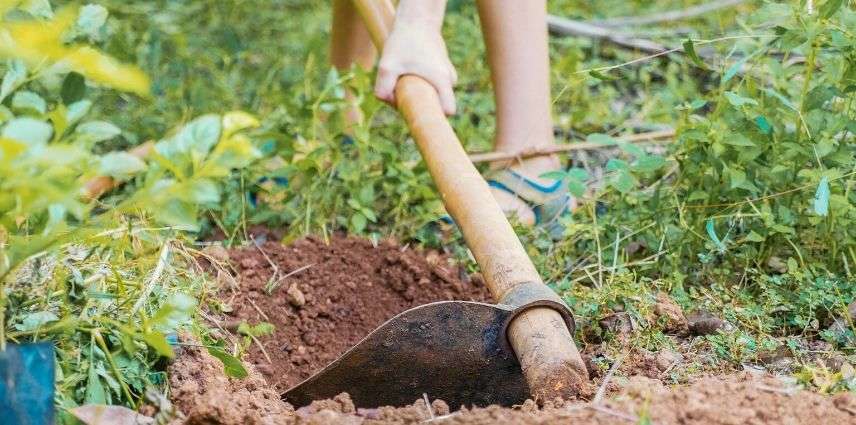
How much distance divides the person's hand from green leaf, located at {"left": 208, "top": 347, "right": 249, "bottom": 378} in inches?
37.3

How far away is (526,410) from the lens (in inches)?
64.7

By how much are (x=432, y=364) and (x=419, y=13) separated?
1.03 metres

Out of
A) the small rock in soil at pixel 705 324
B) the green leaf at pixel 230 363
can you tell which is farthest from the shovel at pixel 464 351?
the small rock in soil at pixel 705 324

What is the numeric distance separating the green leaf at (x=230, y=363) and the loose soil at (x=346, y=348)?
0.03m

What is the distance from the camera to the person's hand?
8.30ft

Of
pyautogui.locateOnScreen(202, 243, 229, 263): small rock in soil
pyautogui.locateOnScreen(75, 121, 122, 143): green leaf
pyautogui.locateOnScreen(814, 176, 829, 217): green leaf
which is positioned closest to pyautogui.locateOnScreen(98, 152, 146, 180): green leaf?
pyautogui.locateOnScreen(75, 121, 122, 143): green leaf

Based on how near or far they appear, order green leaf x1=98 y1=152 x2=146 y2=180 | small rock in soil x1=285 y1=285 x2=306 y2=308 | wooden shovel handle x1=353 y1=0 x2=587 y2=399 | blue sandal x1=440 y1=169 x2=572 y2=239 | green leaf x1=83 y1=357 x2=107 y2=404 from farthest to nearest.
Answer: blue sandal x1=440 y1=169 x2=572 y2=239 → small rock in soil x1=285 y1=285 x2=306 y2=308 → wooden shovel handle x1=353 y1=0 x2=587 y2=399 → green leaf x1=83 y1=357 x2=107 y2=404 → green leaf x1=98 y1=152 x2=146 y2=180

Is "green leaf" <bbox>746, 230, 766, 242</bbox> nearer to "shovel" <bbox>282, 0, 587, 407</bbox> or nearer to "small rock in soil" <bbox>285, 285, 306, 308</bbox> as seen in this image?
"shovel" <bbox>282, 0, 587, 407</bbox>

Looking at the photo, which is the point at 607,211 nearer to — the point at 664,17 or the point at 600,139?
the point at 600,139

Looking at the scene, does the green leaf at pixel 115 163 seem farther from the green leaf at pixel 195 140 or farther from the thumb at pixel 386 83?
the thumb at pixel 386 83

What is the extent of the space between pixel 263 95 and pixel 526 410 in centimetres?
237

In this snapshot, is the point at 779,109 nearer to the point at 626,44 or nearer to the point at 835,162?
the point at 835,162

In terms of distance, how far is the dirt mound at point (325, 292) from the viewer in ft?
7.38

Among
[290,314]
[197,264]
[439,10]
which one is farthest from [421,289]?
[439,10]
